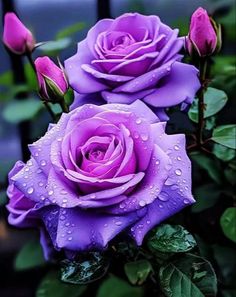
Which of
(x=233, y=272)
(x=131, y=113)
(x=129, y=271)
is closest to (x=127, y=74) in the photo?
(x=131, y=113)

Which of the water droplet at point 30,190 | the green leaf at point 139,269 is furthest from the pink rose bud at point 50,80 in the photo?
the green leaf at point 139,269

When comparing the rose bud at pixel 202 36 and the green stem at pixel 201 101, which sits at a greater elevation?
the rose bud at pixel 202 36

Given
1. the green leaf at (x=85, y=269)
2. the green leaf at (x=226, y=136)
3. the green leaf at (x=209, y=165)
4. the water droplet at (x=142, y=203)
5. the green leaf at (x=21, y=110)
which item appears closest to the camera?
the water droplet at (x=142, y=203)

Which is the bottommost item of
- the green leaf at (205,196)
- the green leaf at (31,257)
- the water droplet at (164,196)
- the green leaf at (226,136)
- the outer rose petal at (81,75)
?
the green leaf at (31,257)

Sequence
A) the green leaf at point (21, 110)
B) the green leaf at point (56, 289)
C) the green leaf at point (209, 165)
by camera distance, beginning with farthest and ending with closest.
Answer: the green leaf at point (21, 110) < the green leaf at point (56, 289) < the green leaf at point (209, 165)

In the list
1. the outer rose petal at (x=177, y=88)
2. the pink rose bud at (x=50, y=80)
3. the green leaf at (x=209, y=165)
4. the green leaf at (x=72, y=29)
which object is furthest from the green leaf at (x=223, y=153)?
the green leaf at (x=72, y=29)

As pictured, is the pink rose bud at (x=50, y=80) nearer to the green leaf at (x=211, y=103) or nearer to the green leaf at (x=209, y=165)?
the green leaf at (x=211, y=103)

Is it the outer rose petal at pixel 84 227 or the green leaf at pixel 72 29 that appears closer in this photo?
the outer rose petal at pixel 84 227

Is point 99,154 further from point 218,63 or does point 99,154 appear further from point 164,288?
point 218,63
